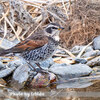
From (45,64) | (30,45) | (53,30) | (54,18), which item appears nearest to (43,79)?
(30,45)

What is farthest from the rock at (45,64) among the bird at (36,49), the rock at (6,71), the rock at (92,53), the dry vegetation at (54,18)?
the dry vegetation at (54,18)

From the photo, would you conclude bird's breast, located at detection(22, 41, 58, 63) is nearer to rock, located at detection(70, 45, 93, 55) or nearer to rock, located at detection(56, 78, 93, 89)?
rock, located at detection(56, 78, 93, 89)

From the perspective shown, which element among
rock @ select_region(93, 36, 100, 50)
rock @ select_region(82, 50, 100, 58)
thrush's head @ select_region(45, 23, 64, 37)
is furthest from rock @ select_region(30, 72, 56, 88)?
rock @ select_region(93, 36, 100, 50)

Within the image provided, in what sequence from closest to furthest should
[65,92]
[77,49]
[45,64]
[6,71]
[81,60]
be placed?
[65,92]
[6,71]
[45,64]
[81,60]
[77,49]

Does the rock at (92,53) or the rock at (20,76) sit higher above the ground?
the rock at (20,76)

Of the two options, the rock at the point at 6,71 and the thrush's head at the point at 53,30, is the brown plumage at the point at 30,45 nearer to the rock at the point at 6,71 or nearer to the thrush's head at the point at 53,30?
the thrush's head at the point at 53,30

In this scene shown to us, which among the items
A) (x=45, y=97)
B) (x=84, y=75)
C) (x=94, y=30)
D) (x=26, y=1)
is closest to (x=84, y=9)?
(x=94, y=30)

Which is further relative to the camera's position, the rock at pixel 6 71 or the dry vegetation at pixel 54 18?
the dry vegetation at pixel 54 18

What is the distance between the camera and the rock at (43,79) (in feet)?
16.6

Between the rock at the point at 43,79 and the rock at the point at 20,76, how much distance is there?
19 centimetres

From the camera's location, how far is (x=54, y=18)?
333 inches

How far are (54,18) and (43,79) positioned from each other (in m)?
3.71

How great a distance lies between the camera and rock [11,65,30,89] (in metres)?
5.07

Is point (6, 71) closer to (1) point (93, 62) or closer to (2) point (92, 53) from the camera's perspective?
(1) point (93, 62)
